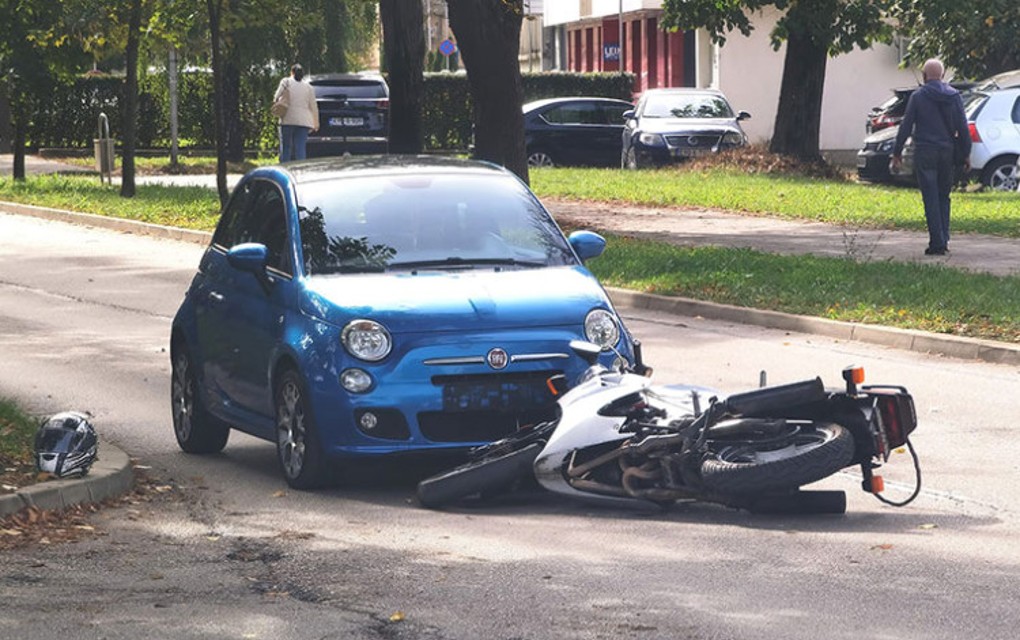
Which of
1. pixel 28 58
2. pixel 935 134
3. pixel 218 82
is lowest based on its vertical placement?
pixel 935 134

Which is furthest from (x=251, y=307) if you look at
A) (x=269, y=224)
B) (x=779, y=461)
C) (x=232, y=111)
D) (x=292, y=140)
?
(x=232, y=111)

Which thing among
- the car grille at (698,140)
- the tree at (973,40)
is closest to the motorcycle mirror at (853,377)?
the tree at (973,40)

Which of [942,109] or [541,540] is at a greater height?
[942,109]

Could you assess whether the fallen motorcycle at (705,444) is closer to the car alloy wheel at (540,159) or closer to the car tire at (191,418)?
the car tire at (191,418)

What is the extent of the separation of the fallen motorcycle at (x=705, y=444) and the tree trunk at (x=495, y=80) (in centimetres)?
1683

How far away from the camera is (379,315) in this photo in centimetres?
1023

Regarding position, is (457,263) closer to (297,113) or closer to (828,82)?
(297,113)

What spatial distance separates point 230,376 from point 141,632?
13.3ft

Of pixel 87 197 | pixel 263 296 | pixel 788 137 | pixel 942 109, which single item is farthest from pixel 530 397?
pixel 788 137

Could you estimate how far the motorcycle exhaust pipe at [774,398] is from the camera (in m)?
9.06

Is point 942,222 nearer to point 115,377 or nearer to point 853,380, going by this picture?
point 115,377

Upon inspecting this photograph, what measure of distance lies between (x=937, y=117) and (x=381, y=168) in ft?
37.5

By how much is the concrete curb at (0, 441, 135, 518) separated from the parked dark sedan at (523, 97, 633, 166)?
33618 mm

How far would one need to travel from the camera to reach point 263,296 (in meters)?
11.1
